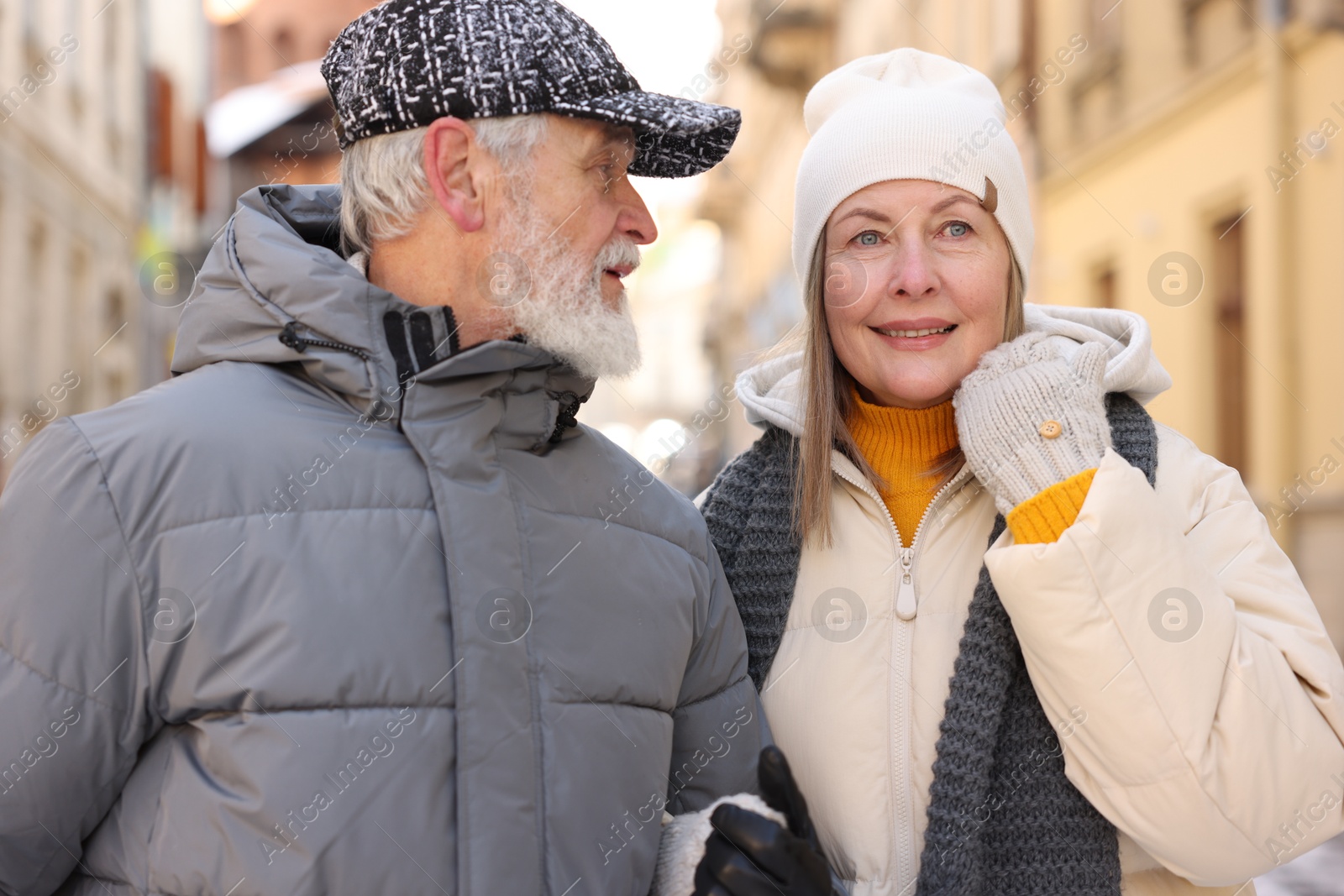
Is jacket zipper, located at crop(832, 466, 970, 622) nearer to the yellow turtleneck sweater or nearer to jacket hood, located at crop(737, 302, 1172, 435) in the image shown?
the yellow turtleneck sweater

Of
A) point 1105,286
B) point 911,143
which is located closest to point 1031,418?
point 911,143

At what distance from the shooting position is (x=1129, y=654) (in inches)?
73.3

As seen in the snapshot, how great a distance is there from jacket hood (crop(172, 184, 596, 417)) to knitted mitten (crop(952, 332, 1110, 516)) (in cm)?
79

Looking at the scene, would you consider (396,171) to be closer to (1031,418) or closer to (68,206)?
(1031,418)

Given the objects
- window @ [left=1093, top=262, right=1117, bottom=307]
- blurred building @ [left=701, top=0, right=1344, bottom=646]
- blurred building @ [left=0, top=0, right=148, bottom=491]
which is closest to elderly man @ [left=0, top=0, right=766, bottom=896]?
blurred building @ [left=701, top=0, right=1344, bottom=646]

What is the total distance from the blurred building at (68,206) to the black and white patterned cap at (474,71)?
9.26m

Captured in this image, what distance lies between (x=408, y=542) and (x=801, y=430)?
0.95 m

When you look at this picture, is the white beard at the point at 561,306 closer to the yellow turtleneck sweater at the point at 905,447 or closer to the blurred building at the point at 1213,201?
the yellow turtleneck sweater at the point at 905,447

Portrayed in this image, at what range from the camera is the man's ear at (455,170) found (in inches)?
74.5

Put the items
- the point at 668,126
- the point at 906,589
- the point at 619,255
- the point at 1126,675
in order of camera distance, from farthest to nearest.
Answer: the point at 906,589 → the point at 619,255 → the point at 668,126 → the point at 1126,675

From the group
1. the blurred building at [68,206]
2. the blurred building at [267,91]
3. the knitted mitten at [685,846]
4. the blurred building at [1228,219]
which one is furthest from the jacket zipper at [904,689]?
the blurred building at [267,91]

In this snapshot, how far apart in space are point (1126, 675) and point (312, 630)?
1.17 meters

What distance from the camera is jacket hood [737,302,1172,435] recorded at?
7.29ft

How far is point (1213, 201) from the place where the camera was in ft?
28.0
